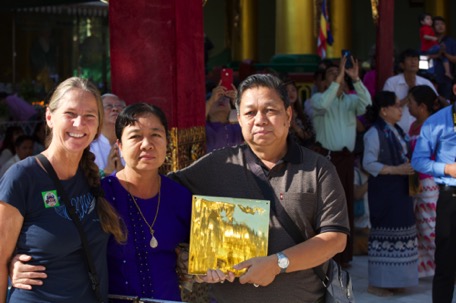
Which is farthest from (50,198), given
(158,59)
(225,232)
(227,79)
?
(227,79)

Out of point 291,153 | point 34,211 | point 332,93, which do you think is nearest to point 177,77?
point 291,153

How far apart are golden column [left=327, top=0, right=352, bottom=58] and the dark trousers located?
8.55 m

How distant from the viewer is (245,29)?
1592 centimetres

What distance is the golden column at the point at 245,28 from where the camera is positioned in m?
15.9

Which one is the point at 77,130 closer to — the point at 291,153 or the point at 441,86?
the point at 291,153

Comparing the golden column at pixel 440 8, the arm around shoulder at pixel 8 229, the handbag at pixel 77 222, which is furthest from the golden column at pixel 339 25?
the arm around shoulder at pixel 8 229

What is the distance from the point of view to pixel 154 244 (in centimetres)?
280

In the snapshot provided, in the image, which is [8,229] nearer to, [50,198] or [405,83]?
[50,198]

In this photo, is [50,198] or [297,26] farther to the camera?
[297,26]

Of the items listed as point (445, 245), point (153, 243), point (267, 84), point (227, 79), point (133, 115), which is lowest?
point (445, 245)

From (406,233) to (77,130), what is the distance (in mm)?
4272

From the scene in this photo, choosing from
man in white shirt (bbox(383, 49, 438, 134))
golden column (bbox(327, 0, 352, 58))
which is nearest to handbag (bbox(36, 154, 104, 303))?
man in white shirt (bbox(383, 49, 438, 134))

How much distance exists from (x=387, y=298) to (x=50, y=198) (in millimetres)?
4377

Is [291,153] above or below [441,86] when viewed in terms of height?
below
